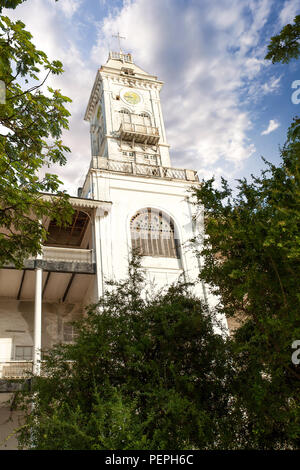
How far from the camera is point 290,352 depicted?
249 inches

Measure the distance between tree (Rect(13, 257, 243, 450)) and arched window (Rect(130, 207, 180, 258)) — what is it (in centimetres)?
920

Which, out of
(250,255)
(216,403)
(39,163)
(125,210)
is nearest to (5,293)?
(125,210)

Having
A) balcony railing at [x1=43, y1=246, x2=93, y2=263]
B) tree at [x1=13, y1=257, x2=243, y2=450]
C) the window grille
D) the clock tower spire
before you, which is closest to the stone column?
balcony railing at [x1=43, y1=246, x2=93, y2=263]

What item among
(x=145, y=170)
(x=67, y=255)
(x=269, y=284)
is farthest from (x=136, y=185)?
(x=269, y=284)

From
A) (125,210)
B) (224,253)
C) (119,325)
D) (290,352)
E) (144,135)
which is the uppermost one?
(144,135)

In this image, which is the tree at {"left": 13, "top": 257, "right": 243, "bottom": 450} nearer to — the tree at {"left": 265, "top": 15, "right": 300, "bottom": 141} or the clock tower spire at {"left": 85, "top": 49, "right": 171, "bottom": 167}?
the tree at {"left": 265, "top": 15, "right": 300, "bottom": 141}

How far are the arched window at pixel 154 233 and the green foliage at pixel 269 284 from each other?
10741 millimetres

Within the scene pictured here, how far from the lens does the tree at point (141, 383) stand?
248 inches

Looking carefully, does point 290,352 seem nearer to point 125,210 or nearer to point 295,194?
point 295,194

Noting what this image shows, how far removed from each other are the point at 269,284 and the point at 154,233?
12906mm

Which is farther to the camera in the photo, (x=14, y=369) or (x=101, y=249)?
(x=101, y=249)

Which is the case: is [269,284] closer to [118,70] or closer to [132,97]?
[132,97]

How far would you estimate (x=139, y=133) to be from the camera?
24.0 metres
